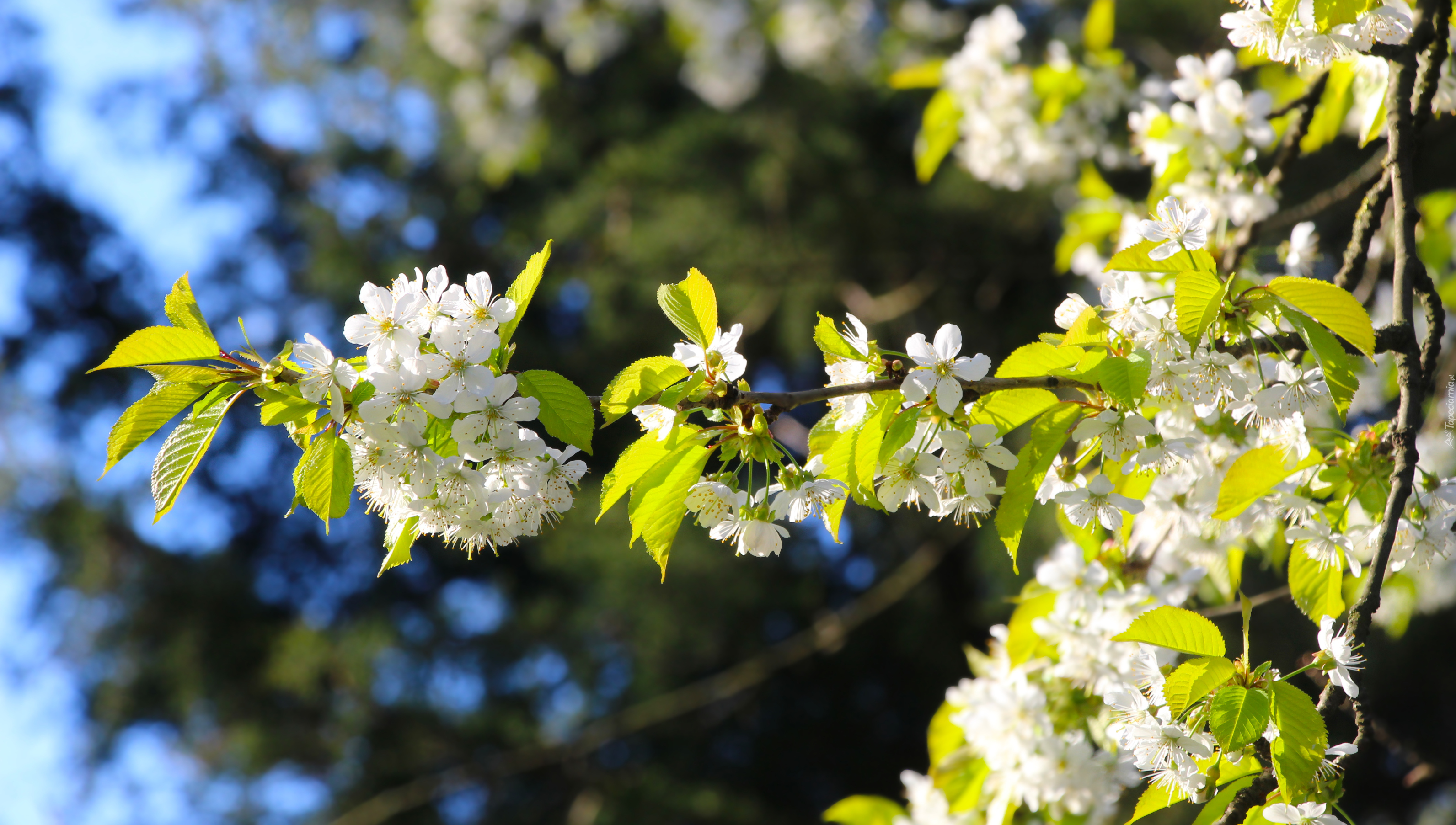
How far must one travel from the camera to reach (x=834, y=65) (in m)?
5.05

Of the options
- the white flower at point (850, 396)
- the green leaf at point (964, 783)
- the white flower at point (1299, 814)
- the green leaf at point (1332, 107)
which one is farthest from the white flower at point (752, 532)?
the green leaf at point (1332, 107)

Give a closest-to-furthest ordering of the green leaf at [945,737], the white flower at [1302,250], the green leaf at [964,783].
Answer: the white flower at [1302,250], the green leaf at [964,783], the green leaf at [945,737]

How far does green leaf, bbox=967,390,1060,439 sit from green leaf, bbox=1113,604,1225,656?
9.1 inches

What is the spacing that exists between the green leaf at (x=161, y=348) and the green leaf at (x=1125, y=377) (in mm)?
800

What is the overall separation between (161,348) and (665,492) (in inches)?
18.1

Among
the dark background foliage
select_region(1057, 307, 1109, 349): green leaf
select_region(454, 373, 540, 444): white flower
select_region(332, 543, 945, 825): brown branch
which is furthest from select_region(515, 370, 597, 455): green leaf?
the dark background foliage

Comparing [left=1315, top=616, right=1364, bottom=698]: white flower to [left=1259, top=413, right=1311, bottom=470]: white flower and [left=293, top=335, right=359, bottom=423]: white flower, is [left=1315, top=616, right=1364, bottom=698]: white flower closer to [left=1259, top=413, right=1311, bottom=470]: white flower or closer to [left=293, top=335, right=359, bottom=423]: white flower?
[left=1259, top=413, right=1311, bottom=470]: white flower

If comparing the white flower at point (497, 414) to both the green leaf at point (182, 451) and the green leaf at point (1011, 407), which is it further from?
the green leaf at point (1011, 407)

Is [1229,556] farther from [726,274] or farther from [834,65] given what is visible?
[834,65]

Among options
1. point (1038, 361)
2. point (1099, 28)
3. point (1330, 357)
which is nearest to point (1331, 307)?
point (1330, 357)

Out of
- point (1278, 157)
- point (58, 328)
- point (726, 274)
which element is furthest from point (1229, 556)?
point (58, 328)

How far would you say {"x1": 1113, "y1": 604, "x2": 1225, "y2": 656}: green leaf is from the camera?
0.97m

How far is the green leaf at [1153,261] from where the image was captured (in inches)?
36.0

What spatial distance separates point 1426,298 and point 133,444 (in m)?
1.34
